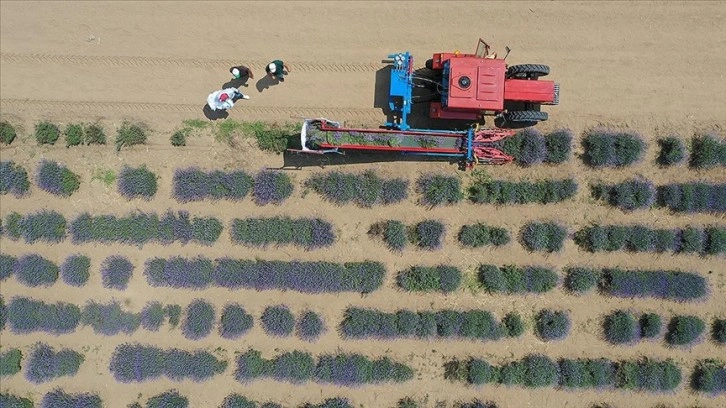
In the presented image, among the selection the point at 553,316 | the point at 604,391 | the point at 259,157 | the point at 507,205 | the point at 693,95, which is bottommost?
the point at 604,391

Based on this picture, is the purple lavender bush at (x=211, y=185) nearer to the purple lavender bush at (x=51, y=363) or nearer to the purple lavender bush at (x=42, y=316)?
the purple lavender bush at (x=42, y=316)

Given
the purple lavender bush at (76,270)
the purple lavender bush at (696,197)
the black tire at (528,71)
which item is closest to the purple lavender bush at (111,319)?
the purple lavender bush at (76,270)

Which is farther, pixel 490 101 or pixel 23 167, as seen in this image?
pixel 23 167

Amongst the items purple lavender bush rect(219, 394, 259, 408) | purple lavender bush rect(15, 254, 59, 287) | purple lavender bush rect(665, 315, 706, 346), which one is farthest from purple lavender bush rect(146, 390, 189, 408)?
purple lavender bush rect(665, 315, 706, 346)

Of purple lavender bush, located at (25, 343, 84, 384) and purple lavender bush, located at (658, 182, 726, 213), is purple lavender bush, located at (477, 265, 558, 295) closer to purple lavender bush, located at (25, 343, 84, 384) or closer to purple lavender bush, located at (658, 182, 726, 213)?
purple lavender bush, located at (658, 182, 726, 213)

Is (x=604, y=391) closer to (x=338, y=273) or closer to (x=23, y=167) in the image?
(x=338, y=273)

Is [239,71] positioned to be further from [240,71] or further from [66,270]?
[66,270]

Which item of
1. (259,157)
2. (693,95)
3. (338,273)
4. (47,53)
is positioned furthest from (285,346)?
(693,95)
